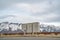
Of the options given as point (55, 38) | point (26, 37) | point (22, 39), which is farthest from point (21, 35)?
point (55, 38)

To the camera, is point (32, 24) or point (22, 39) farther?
point (32, 24)

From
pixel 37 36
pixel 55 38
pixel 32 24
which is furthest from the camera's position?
pixel 32 24

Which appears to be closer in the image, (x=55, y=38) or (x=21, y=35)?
(x=55, y=38)

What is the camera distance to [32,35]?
167 feet

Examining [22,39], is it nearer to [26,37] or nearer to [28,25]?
[26,37]

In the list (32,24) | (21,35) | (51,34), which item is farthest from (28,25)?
(51,34)

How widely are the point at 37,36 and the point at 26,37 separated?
2.54 m

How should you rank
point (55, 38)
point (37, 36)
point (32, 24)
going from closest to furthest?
point (55, 38) → point (37, 36) → point (32, 24)

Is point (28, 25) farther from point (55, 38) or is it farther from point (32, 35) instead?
point (55, 38)

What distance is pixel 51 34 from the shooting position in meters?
49.0

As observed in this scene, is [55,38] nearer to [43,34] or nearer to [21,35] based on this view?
[43,34]

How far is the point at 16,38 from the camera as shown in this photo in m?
51.7

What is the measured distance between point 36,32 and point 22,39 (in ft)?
21.4

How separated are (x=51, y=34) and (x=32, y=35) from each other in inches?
169
